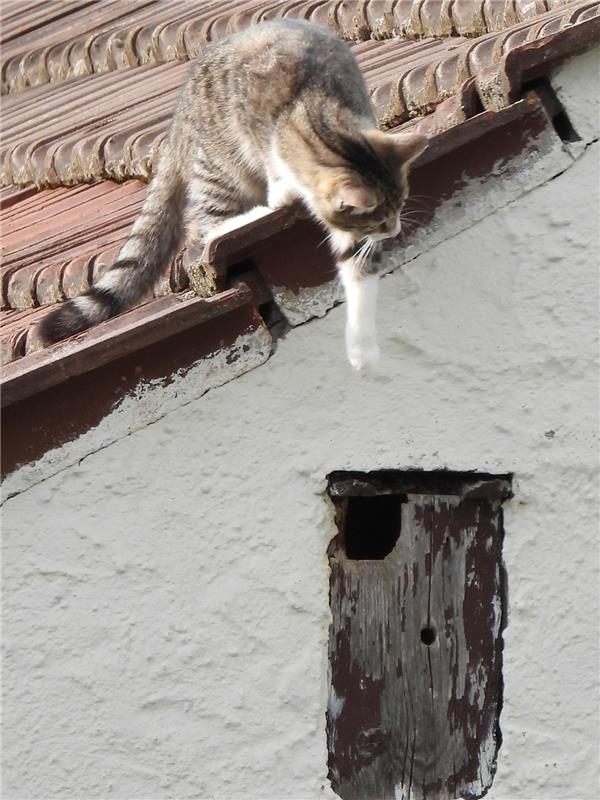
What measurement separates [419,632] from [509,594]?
25cm

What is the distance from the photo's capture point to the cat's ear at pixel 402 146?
326cm

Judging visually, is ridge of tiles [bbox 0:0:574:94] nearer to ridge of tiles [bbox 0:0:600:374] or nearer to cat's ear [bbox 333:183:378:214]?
ridge of tiles [bbox 0:0:600:374]

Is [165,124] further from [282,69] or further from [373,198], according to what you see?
[373,198]

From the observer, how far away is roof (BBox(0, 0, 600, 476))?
131 inches

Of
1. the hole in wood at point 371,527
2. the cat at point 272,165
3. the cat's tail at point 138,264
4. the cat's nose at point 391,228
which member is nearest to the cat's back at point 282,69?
the cat at point 272,165

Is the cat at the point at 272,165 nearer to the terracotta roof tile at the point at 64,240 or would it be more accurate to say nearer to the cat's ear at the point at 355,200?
the cat's ear at the point at 355,200

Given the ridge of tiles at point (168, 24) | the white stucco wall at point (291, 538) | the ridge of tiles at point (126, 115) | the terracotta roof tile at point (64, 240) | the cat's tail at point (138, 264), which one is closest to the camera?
the white stucco wall at point (291, 538)

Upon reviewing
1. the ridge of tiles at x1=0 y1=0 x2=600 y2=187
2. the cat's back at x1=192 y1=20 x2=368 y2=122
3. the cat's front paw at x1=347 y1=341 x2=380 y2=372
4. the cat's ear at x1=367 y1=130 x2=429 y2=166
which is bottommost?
the cat's front paw at x1=347 y1=341 x2=380 y2=372

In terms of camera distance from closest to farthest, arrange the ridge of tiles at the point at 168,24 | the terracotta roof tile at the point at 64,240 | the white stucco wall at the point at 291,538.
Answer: the white stucco wall at the point at 291,538 → the terracotta roof tile at the point at 64,240 → the ridge of tiles at the point at 168,24

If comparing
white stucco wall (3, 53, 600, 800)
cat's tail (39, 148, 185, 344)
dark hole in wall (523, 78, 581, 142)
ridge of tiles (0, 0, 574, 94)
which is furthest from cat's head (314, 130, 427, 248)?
ridge of tiles (0, 0, 574, 94)

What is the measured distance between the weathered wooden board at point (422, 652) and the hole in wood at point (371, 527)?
10.6 inches

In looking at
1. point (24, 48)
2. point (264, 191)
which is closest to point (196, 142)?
point (264, 191)

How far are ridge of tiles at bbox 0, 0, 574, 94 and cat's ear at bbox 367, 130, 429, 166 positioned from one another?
98cm

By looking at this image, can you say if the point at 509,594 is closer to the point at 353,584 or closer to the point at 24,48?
the point at 353,584
